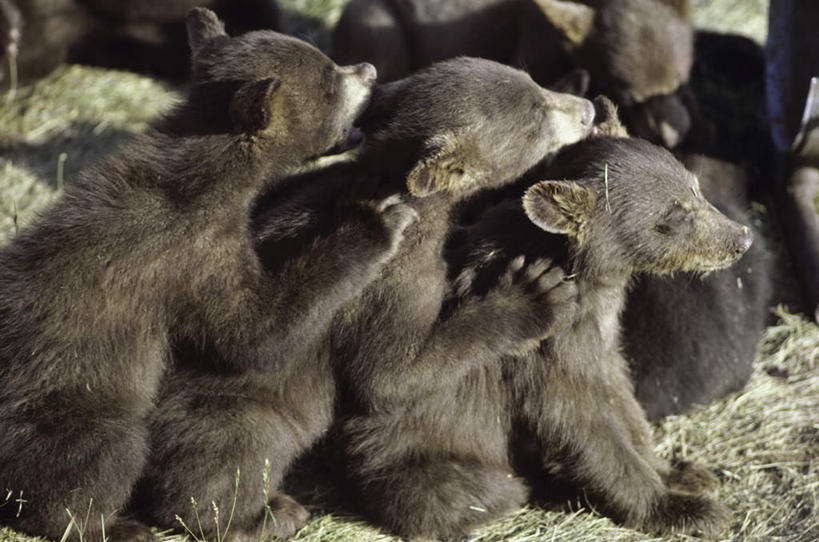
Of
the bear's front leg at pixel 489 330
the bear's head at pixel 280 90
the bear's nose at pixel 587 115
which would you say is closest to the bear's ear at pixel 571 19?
the bear's nose at pixel 587 115

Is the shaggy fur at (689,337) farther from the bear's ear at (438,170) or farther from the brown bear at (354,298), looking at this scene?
the bear's ear at (438,170)

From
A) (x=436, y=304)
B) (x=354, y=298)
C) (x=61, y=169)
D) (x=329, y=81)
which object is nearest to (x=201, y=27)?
(x=329, y=81)

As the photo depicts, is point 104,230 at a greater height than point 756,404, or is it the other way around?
point 104,230

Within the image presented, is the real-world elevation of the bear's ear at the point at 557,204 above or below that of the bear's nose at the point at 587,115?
below

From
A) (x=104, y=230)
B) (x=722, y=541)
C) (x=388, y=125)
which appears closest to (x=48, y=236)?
(x=104, y=230)

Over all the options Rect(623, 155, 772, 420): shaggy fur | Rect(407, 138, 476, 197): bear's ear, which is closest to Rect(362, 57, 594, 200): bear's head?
Rect(407, 138, 476, 197): bear's ear

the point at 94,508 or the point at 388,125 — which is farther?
the point at 388,125

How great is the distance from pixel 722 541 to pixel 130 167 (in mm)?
3781

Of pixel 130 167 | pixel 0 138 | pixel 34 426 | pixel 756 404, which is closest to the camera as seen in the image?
pixel 34 426

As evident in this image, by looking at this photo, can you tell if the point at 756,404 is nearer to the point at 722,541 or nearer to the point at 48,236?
the point at 722,541

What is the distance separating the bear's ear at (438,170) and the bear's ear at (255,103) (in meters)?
0.80

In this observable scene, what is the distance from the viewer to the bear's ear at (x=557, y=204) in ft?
17.2

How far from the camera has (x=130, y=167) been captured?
217 inches

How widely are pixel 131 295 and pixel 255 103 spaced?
1.15 meters
